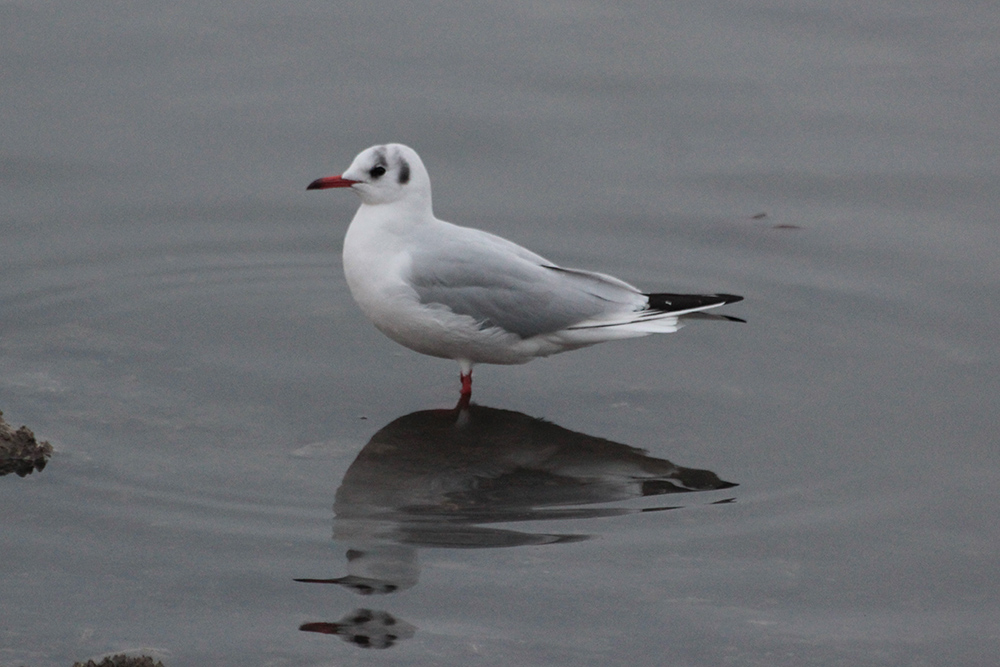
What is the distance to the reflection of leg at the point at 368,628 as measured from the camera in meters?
5.20

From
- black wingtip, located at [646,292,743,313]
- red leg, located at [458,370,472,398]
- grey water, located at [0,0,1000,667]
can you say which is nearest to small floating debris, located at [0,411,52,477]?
grey water, located at [0,0,1000,667]

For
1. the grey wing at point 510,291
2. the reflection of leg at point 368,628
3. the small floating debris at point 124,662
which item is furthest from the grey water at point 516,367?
the grey wing at point 510,291

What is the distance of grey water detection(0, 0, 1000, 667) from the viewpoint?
5.52 metres

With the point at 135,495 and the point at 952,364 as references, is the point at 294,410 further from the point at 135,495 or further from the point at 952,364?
the point at 952,364

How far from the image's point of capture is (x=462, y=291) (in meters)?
7.20

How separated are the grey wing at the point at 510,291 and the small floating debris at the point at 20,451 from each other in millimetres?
1857

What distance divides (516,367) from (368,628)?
2.93 meters

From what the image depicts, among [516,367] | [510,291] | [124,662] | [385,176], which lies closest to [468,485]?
[510,291]

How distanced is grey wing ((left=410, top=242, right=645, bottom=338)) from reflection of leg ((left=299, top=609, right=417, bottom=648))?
2126 millimetres

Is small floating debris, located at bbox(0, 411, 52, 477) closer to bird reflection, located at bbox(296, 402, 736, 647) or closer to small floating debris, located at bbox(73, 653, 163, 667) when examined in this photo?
bird reflection, located at bbox(296, 402, 736, 647)

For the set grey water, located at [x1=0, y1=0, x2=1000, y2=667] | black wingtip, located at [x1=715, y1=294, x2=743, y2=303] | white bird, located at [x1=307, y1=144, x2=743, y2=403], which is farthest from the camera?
black wingtip, located at [x1=715, y1=294, x2=743, y2=303]

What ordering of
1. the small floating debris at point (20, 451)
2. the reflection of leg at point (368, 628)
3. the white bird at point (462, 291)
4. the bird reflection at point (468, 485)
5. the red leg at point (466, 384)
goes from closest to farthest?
the reflection of leg at point (368, 628)
the bird reflection at point (468, 485)
the small floating debris at point (20, 451)
the white bird at point (462, 291)
the red leg at point (466, 384)

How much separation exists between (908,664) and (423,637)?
5.56 ft

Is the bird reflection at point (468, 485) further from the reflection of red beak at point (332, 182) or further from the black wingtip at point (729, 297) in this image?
the reflection of red beak at point (332, 182)
